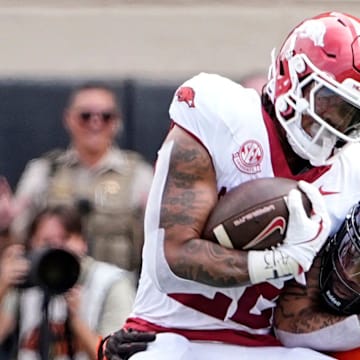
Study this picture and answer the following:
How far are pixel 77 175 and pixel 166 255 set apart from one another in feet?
6.37

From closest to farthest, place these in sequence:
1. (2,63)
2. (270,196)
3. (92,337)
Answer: (270,196), (92,337), (2,63)

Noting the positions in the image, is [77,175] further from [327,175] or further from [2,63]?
[327,175]

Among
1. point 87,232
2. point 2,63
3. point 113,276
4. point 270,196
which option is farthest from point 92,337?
point 2,63

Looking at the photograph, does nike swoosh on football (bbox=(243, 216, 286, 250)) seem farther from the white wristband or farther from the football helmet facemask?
the football helmet facemask

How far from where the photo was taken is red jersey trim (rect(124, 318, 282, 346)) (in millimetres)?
3859

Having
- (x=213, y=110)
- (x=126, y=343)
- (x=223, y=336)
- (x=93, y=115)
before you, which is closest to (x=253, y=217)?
(x=213, y=110)

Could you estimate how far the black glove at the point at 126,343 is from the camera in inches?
152

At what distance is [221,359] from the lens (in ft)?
12.5

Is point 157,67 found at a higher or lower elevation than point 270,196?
lower

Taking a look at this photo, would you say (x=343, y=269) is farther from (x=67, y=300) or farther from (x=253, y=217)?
(x=67, y=300)

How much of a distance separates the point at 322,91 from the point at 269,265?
0.43 meters

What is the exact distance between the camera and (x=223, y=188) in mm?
3736

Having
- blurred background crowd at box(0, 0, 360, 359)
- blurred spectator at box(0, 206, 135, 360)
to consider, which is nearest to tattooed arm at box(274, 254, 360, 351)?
blurred background crowd at box(0, 0, 360, 359)

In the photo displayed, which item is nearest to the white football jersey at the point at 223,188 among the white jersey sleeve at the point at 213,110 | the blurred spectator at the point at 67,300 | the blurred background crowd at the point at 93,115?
the white jersey sleeve at the point at 213,110
